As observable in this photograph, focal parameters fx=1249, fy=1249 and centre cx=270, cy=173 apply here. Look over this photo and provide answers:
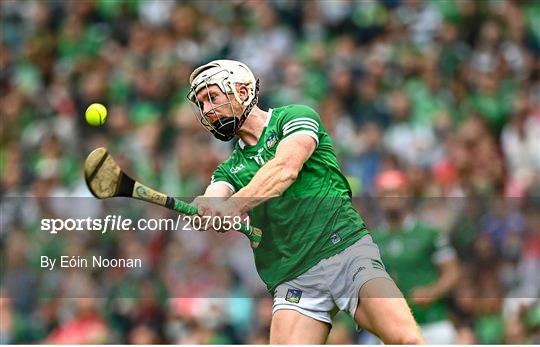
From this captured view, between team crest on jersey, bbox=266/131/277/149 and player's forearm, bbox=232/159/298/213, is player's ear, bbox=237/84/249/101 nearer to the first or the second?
team crest on jersey, bbox=266/131/277/149

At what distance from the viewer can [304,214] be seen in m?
5.99

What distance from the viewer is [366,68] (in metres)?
11.3

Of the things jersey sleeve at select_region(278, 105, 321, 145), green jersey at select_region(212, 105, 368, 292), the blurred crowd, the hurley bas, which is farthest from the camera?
the blurred crowd

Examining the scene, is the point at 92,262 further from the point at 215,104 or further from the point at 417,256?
the point at 215,104

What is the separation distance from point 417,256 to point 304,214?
8.00 ft

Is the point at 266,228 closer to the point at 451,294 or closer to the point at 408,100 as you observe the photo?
the point at 451,294

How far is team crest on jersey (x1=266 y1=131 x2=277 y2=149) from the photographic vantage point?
6027mm

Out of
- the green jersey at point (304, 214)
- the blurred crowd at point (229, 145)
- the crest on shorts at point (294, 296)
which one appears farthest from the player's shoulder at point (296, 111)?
the blurred crowd at point (229, 145)

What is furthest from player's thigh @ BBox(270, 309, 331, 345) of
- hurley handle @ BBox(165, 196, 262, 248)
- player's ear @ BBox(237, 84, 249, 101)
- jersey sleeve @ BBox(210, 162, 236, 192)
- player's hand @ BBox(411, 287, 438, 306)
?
player's hand @ BBox(411, 287, 438, 306)

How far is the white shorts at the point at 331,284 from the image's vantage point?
19.2 feet

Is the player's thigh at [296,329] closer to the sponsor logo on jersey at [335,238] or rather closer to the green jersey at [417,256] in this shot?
the sponsor logo on jersey at [335,238]

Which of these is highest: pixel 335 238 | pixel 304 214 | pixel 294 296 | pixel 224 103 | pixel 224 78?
pixel 224 78

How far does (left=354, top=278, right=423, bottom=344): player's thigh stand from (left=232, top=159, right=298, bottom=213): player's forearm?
0.60 meters

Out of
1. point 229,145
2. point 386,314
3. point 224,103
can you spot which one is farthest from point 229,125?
point 229,145
